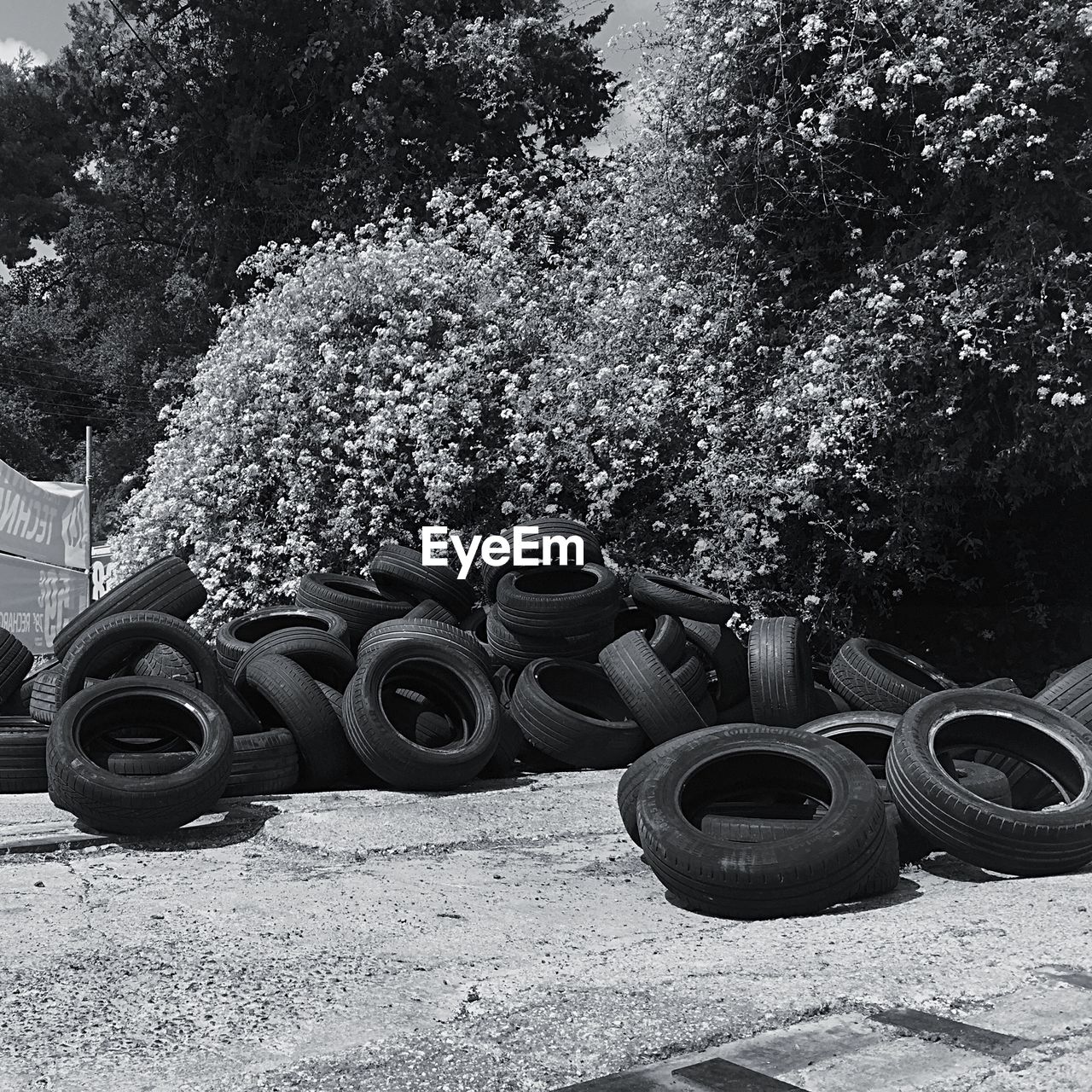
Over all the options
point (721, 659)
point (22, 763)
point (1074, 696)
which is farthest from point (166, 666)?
point (1074, 696)

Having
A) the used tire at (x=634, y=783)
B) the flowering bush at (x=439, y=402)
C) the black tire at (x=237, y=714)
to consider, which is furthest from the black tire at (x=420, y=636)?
the flowering bush at (x=439, y=402)

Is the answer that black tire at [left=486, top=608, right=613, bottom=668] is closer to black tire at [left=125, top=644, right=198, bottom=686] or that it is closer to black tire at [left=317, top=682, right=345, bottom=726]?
black tire at [left=317, top=682, right=345, bottom=726]

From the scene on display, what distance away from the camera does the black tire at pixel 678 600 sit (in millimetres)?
10539

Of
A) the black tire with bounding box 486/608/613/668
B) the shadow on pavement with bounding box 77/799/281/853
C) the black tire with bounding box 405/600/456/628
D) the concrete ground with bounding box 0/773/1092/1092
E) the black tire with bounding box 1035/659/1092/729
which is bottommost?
the shadow on pavement with bounding box 77/799/281/853

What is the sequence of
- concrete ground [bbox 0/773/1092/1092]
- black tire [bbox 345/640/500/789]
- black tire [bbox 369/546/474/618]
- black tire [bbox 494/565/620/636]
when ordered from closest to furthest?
concrete ground [bbox 0/773/1092/1092]
black tire [bbox 345/640/500/789]
black tire [bbox 494/565/620/636]
black tire [bbox 369/546/474/618]

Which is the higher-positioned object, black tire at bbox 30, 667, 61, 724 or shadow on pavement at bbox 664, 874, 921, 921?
black tire at bbox 30, 667, 61, 724

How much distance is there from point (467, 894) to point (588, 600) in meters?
4.66

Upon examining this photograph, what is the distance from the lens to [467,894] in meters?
5.54

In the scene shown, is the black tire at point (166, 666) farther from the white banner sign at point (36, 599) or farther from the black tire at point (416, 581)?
the white banner sign at point (36, 599)

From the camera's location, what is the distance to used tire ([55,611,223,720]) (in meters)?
8.39

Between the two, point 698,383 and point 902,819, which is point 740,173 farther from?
point 902,819

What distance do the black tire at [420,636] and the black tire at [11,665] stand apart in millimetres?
2574

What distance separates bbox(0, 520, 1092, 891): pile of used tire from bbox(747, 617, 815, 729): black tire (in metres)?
0.02

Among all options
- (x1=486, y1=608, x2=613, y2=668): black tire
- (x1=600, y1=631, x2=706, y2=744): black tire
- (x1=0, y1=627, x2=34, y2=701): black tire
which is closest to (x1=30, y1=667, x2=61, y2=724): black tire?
(x1=0, y1=627, x2=34, y2=701): black tire
